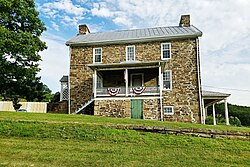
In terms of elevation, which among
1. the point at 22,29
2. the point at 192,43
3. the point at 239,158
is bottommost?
the point at 239,158

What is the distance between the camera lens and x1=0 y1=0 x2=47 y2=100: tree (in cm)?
1796

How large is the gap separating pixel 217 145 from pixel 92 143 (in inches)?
158

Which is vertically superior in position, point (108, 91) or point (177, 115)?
point (108, 91)

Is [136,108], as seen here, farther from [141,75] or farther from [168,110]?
[141,75]

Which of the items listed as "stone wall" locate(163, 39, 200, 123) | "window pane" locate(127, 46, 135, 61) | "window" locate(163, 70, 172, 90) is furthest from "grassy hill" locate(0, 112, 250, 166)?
"window pane" locate(127, 46, 135, 61)

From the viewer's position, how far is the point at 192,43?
1797cm

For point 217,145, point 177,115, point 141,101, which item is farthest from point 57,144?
point 177,115

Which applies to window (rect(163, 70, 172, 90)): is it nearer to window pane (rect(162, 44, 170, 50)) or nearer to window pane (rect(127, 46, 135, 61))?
window pane (rect(162, 44, 170, 50))

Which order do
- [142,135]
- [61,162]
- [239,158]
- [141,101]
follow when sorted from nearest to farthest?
[61,162] → [239,158] → [142,135] → [141,101]

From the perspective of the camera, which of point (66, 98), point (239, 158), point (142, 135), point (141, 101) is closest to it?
point (239, 158)

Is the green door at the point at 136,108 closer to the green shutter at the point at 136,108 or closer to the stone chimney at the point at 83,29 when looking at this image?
the green shutter at the point at 136,108

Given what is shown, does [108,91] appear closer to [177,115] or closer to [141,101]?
[141,101]

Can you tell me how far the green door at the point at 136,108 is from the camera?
16.2 meters

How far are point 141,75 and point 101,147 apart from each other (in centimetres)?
1192
